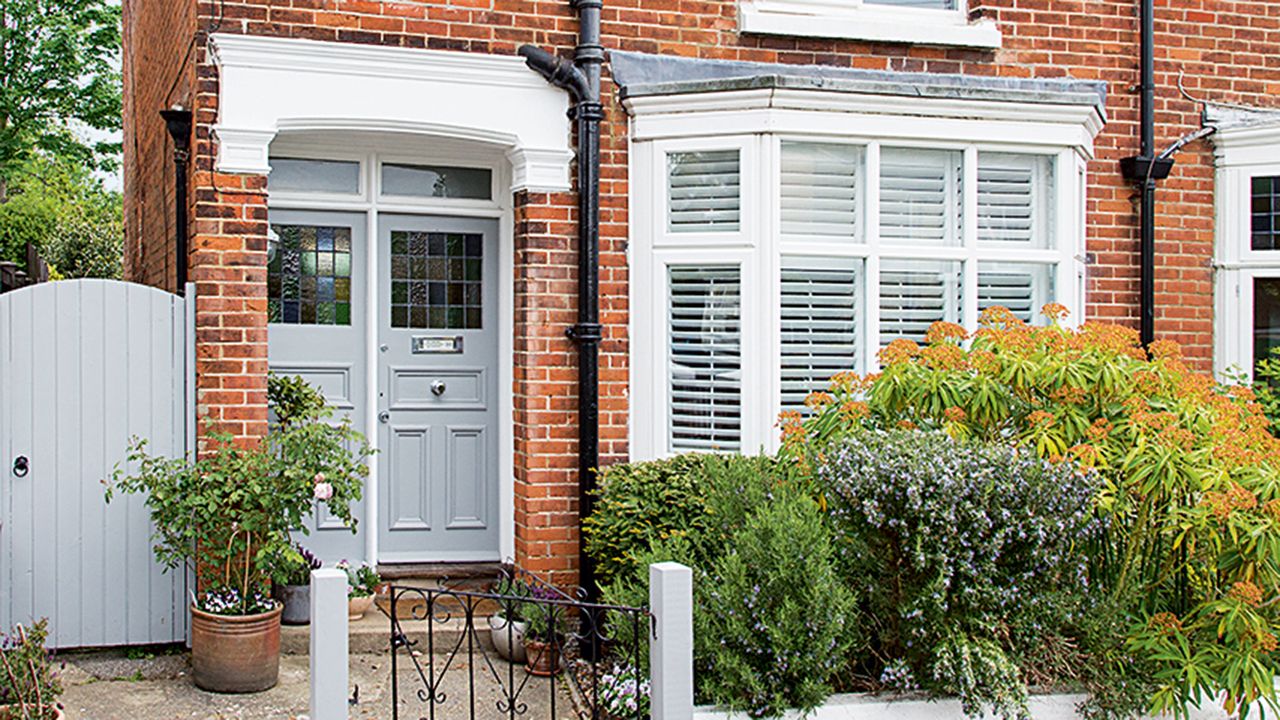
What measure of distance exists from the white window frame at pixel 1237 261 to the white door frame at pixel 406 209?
4.71 m

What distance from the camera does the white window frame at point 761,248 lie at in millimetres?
6723

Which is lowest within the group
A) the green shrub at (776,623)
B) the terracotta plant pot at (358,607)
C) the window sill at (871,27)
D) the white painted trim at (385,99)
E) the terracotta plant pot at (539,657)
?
the terracotta plant pot at (539,657)

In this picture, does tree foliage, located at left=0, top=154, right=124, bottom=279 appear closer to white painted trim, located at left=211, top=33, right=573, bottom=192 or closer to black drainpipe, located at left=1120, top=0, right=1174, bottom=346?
white painted trim, located at left=211, top=33, right=573, bottom=192

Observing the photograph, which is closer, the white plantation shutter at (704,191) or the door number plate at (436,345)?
the white plantation shutter at (704,191)

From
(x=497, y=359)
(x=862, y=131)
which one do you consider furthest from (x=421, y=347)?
(x=862, y=131)

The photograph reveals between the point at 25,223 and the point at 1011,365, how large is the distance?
63.9 feet

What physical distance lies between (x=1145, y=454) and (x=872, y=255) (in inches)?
88.2

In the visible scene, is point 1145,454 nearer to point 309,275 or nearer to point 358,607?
point 358,607

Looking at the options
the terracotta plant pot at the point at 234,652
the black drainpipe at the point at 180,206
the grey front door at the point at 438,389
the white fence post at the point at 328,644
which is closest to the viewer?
the white fence post at the point at 328,644

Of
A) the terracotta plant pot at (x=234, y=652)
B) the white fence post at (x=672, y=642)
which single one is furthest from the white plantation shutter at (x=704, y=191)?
the terracotta plant pot at (x=234, y=652)

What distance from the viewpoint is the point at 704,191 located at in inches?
270

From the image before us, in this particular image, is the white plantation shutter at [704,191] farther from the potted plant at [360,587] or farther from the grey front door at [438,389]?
the potted plant at [360,587]

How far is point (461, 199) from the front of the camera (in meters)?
7.36

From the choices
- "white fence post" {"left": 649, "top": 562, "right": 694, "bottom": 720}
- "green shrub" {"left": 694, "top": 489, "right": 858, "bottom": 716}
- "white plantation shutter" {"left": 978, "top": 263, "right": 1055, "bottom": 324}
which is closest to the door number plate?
"green shrub" {"left": 694, "top": 489, "right": 858, "bottom": 716}
